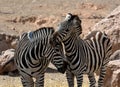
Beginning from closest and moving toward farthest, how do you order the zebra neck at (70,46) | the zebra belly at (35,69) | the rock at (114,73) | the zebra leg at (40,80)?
the rock at (114,73) < the zebra belly at (35,69) < the zebra leg at (40,80) < the zebra neck at (70,46)

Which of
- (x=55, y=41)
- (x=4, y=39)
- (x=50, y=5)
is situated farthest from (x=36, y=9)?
(x=55, y=41)

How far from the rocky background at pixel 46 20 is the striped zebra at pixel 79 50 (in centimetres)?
32

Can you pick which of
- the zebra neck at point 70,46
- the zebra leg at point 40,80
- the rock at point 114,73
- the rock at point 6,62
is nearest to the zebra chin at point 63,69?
the zebra neck at point 70,46

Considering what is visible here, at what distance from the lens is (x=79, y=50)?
417 inches

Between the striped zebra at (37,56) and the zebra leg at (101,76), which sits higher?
the striped zebra at (37,56)

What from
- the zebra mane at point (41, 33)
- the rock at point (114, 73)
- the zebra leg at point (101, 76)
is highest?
the zebra mane at point (41, 33)

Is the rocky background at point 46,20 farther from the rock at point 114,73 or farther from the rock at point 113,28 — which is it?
the rock at point 114,73

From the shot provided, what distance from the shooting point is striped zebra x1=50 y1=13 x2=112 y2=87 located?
10.2m

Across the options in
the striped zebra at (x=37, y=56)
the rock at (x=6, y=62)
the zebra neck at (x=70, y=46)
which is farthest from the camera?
the rock at (x=6, y=62)

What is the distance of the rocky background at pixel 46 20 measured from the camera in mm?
14703

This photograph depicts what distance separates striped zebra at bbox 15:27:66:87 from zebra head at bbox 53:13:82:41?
159mm

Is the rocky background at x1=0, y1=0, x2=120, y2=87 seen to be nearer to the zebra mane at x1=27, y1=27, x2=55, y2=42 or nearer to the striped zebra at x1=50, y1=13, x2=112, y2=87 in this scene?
the striped zebra at x1=50, y1=13, x2=112, y2=87

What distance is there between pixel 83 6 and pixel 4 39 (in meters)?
9.18

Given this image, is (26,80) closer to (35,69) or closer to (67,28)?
(35,69)
